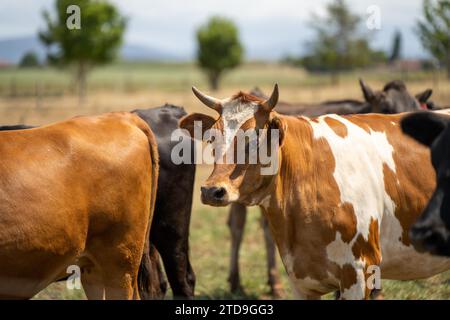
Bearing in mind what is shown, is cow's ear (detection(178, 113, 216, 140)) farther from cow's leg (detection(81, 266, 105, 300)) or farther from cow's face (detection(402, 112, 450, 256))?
cow's face (detection(402, 112, 450, 256))

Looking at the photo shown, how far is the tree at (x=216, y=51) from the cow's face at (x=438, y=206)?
55365mm

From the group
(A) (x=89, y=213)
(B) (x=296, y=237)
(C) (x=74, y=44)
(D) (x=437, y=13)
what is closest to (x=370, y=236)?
(B) (x=296, y=237)

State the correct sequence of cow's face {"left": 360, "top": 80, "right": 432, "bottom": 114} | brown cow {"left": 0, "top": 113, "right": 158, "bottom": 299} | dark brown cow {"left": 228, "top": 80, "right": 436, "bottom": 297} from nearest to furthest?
brown cow {"left": 0, "top": 113, "right": 158, "bottom": 299}, dark brown cow {"left": 228, "top": 80, "right": 436, "bottom": 297}, cow's face {"left": 360, "top": 80, "right": 432, "bottom": 114}

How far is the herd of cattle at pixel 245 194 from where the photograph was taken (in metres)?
4.28

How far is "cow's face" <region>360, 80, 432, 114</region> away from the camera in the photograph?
7949mm

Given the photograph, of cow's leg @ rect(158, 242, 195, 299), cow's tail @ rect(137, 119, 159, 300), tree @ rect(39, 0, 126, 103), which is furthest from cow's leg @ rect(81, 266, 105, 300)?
tree @ rect(39, 0, 126, 103)

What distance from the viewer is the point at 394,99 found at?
8062 mm

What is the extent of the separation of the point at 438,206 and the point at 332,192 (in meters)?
1.12

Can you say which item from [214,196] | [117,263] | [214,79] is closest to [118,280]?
[117,263]

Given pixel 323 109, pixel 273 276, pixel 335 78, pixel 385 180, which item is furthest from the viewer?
pixel 335 78

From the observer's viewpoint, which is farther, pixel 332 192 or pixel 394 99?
pixel 394 99

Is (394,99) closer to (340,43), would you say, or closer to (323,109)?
(323,109)

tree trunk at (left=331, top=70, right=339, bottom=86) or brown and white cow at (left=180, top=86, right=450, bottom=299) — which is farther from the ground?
brown and white cow at (left=180, top=86, right=450, bottom=299)

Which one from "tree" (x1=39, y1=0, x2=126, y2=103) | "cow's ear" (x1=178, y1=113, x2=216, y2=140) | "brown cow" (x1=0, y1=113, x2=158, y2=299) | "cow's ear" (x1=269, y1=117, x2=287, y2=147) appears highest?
"cow's ear" (x1=269, y1=117, x2=287, y2=147)
